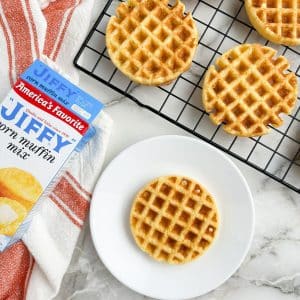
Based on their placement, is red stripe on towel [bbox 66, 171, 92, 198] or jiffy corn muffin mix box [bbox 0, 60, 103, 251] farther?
red stripe on towel [bbox 66, 171, 92, 198]

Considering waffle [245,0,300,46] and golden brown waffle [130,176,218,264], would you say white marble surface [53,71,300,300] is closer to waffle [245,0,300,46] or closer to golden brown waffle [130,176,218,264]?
golden brown waffle [130,176,218,264]

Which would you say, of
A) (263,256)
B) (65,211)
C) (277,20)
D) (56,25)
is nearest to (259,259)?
(263,256)

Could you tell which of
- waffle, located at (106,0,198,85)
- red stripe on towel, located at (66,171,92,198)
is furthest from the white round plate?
waffle, located at (106,0,198,85)

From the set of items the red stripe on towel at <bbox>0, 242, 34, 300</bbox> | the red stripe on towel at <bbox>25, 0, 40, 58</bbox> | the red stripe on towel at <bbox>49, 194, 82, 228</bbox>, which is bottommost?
the red stripe on towel at <bbox>0, 242, 34, 300</bbox>

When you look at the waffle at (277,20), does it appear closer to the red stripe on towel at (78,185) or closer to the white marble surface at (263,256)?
the white marble surface at (263,256)

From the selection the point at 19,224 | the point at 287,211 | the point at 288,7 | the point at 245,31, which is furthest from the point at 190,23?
the point at 19,224

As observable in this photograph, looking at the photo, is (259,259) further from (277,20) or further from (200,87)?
(277,20)

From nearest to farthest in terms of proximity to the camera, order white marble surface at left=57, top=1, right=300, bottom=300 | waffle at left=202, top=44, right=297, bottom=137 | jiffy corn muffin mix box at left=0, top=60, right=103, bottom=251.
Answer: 1. jiffy corn muffin mix box at left=0, top=60, right=103, bottom=251
2. waffle at left=202, top=44, right=297, bottom=137
3. white marble surface at left=57, top=1, right=300, bottom=300

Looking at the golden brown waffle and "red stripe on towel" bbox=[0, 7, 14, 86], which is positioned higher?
"red stripe on towel" bbox=[0, 7, 14, 86]

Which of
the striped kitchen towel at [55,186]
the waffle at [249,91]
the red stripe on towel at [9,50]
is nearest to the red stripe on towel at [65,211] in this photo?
the striped kitchen towel at [55,186]
